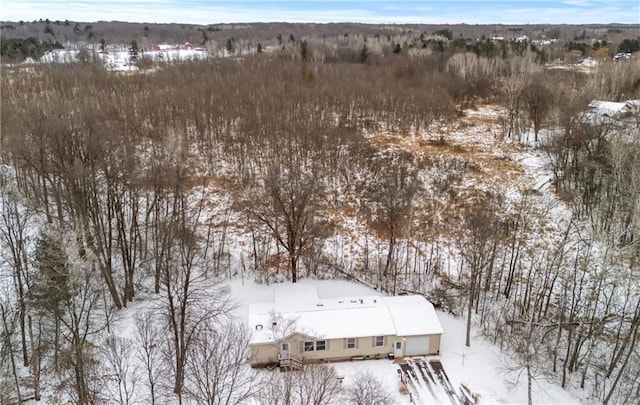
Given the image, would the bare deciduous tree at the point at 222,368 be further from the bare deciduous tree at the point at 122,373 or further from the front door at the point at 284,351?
the bare deciduous tree at the point at 122,373

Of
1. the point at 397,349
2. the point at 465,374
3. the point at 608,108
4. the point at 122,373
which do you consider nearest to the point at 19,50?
the point at 122,373

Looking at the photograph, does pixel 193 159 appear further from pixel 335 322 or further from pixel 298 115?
pixel 335 322

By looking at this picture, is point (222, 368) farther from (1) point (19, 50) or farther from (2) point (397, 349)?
(1) point (19, 50)

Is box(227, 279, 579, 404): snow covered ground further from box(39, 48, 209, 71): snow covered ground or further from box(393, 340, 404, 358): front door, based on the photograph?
box(39, 48, 209, 71): snow covered ground

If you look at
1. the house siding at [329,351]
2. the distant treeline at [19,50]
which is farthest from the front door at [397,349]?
the distant treeline at [19,50]

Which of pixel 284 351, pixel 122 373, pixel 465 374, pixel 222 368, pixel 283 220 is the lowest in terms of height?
pixel 465 374

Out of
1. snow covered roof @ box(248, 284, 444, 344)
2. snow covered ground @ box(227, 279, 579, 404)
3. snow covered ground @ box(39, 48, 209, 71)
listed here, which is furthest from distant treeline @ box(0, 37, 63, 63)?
snow covered roof @ box(248, 284, 444, 344)

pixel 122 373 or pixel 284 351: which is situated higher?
pixel 122 373
